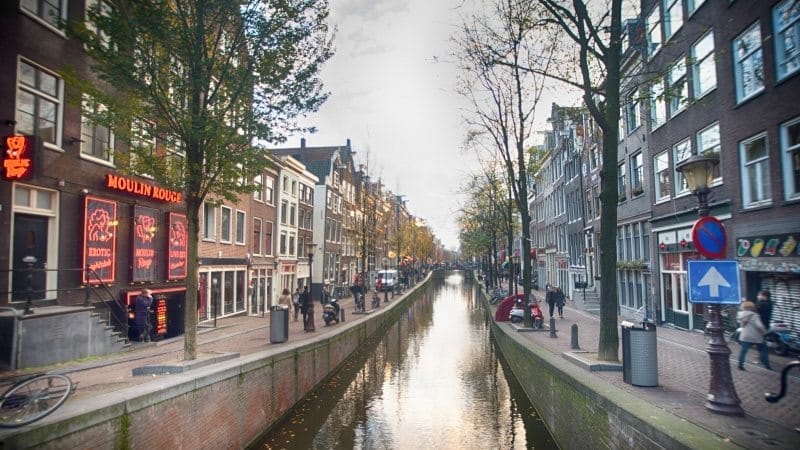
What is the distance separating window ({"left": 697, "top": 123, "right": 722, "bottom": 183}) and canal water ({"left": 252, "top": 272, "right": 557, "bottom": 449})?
9885 mm

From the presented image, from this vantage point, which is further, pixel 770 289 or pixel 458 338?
pixel 458 338

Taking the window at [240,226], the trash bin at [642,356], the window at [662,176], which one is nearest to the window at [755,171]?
the window at [662,176]

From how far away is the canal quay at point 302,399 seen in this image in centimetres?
571

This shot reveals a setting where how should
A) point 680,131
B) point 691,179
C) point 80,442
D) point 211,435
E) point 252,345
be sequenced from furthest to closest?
→ 1. point 680,131
2. point 252,345
3. point 211,435
4. point 691,179
5. point 80,442

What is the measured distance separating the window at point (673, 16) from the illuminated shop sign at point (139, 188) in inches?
782

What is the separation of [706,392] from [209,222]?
70.5 feet

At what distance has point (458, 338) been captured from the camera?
83.3ft

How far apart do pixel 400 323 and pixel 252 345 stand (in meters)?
17.7

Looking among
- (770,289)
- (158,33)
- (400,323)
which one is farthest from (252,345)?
(400,323)

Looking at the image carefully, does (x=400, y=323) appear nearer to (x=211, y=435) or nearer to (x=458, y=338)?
(x=458, y=338)

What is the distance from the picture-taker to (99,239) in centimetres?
1494

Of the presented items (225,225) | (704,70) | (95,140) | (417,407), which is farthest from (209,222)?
(704,70)

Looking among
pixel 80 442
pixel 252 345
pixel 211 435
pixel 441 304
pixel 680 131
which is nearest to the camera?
pixel 80 442

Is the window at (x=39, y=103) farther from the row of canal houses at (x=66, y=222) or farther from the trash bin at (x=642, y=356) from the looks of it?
the trash bin at (x=642, y=356)
